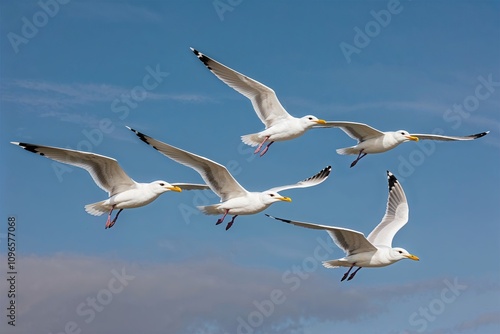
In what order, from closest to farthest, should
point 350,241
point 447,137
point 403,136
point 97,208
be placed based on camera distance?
point 350,241 → point 97,208 → point 403,136 → point 447,137

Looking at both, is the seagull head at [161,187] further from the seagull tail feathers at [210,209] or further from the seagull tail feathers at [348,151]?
the seagull tail feathers at [348,151]

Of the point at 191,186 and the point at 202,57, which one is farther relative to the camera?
the point at 191,186

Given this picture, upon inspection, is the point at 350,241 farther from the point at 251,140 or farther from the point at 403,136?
the point at 403,136

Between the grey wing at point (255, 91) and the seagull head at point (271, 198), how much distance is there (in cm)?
167

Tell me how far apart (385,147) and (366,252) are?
294 cm

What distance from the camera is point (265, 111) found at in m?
18.8

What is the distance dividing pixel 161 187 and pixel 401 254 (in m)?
4.39

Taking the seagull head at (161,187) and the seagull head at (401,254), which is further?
the seagull head at (401,254)

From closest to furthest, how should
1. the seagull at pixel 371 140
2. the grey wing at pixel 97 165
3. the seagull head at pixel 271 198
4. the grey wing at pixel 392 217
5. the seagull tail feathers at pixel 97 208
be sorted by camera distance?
the grey wing at pixel 97 165
the seagull tail feathers at pixel 97 208
the seagull head at pixel 271 198
the grey wing at pixel 392 217
the seagull at pixel 371 140

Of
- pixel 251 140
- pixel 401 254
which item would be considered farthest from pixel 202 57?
pixel 401 254

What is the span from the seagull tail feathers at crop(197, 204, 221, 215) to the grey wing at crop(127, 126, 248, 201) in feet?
0.83

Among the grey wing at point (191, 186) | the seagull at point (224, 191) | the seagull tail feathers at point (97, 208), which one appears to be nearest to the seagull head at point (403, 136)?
the seagull at point (224, 191)

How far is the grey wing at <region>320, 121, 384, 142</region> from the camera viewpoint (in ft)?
63.6

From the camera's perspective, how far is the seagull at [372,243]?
1720 cm
